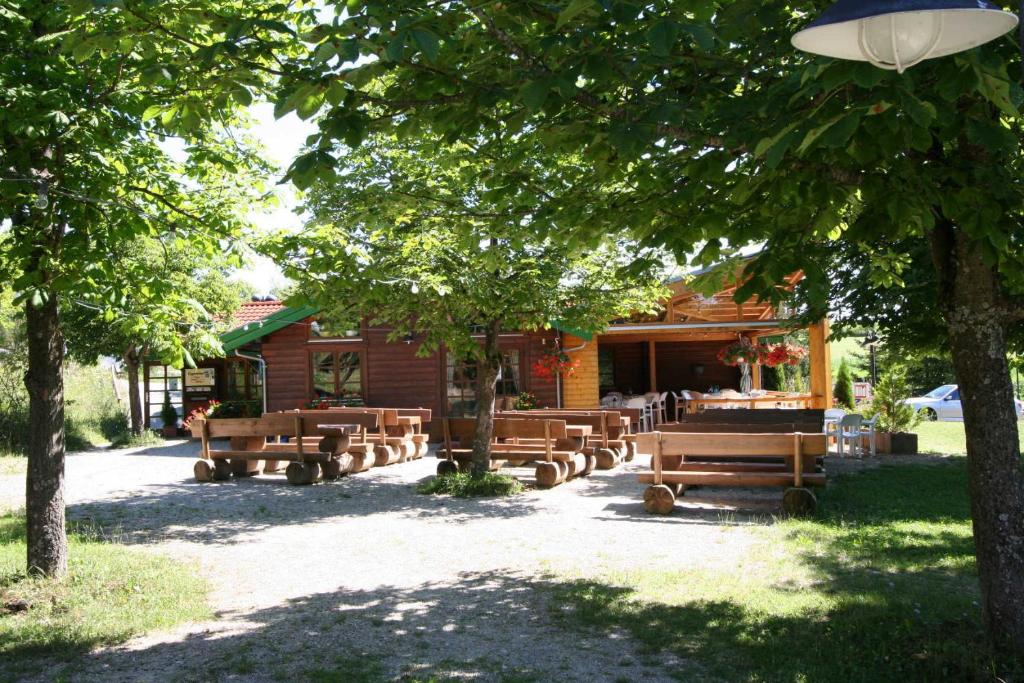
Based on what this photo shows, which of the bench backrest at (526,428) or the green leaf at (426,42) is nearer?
the green leaf at (426,42)

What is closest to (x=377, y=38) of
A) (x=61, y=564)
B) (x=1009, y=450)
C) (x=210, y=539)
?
(x=1009, y=450)

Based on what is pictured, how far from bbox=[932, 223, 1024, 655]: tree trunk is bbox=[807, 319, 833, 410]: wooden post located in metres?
15.5

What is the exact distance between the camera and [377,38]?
3.60 meters

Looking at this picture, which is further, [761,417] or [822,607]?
[761,417]

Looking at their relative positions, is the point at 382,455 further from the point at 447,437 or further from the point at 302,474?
the point at 302,474

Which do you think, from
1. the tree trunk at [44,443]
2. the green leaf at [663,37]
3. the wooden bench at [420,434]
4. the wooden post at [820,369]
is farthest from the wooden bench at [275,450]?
the green leaf at [663,37]

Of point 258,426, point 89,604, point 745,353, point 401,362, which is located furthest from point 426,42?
point 401,362

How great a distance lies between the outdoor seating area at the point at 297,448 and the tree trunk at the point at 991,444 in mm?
10480

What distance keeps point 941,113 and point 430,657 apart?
158 inches

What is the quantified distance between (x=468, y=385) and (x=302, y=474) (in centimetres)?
946

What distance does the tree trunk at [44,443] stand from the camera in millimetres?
6727

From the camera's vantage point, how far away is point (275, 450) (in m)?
14.9

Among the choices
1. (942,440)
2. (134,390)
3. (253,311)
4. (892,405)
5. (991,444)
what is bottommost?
(942,440)

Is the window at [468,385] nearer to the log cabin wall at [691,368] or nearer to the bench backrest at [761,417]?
the log cabin wall at [691,368]
